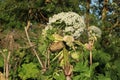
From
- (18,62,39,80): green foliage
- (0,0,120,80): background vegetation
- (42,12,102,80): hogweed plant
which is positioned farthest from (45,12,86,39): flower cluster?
(18,62,39,80): green foliage

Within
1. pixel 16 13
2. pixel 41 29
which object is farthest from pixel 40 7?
pixel 41 29

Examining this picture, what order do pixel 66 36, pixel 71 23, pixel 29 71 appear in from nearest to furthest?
pixel 66 36 → pixel 71 23 → pixel 29 71

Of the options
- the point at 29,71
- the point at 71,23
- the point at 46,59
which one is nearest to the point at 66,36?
the point at 71,23

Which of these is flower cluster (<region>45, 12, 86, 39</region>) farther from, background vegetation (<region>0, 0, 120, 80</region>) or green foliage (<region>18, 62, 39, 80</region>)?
green foliage (<region>18, 62, 39, 80</region>)

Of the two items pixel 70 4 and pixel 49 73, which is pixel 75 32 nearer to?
pixel 49 73

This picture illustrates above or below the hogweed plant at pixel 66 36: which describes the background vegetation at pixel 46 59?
below

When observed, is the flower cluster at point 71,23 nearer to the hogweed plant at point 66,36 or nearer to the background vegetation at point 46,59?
the hogweed plant at point 66,36

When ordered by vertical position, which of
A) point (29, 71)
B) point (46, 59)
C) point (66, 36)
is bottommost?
point (29, 71)

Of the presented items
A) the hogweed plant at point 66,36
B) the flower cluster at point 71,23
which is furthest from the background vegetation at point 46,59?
the flower cluster at point 71,23

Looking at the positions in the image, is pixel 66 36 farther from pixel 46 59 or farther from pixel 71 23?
pixel 46 59

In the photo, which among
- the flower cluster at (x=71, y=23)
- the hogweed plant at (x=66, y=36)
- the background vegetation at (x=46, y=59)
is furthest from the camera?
the background vegetation at (x=46, y=59)

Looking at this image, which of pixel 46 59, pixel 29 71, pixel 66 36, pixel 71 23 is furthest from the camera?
pixel 29 71

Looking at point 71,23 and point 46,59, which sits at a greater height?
point 71,23

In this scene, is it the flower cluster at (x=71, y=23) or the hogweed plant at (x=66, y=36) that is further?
the flower cluster at (x=71, y=23)
